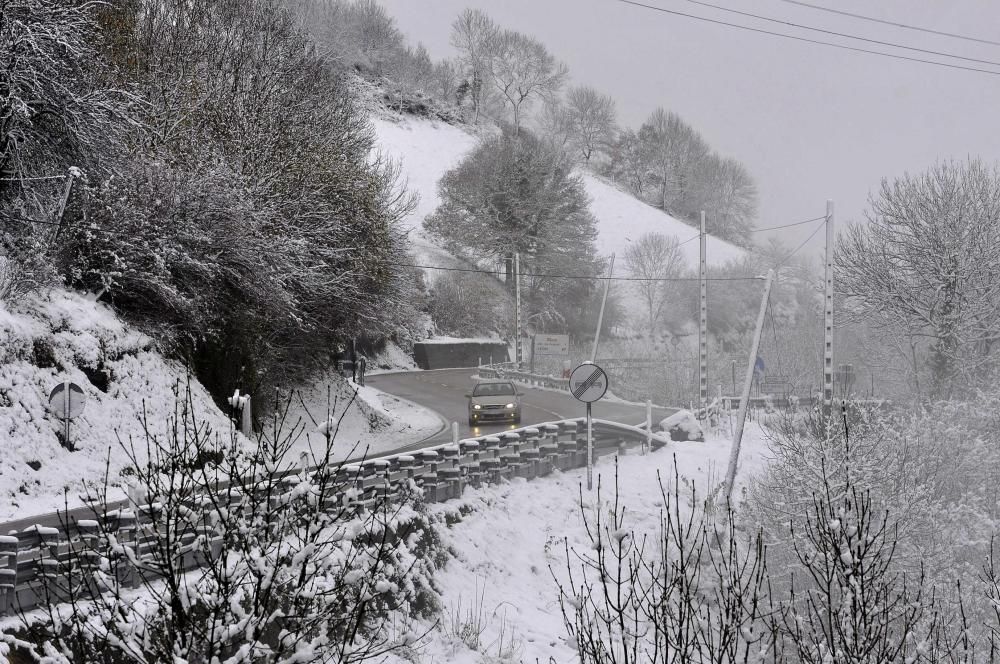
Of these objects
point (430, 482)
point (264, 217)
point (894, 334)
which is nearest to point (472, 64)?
point (894, 334)

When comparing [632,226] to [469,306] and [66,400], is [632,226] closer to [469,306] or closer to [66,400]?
[469,306]

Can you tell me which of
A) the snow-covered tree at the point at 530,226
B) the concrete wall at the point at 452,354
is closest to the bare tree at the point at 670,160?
the snow-covered tree at the point at 530,226

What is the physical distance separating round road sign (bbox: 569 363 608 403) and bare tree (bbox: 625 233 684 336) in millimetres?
54329

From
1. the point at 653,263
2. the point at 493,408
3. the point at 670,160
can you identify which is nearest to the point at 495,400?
the point at 493,408

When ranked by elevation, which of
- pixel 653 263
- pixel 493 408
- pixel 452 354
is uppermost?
pixel 653 263

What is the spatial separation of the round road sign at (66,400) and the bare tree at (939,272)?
1024 inches

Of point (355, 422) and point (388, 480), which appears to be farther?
point (355, 422)

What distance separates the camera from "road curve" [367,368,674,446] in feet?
90.5

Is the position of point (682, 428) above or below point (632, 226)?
below

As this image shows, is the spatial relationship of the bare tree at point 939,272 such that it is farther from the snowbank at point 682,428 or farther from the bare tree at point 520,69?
the bare tree at point 520,69

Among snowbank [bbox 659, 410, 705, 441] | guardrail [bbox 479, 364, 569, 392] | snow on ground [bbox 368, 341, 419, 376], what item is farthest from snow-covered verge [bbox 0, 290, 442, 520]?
snow on ground [bbox 368, 341, 419, 376]

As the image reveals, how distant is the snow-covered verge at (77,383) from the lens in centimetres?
1315

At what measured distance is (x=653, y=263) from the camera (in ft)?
243

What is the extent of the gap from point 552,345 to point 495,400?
48.3ft
